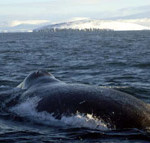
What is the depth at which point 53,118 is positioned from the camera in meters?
8.98

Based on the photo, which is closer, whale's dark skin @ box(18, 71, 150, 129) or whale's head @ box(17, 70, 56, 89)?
whale's dark skin @ box(18, 71, 150, 129)

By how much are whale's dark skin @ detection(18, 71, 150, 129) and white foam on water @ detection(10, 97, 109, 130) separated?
94 mm

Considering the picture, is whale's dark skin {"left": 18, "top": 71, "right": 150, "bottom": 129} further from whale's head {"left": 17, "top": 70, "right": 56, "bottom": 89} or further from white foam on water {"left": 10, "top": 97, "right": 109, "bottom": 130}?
whale's head {"left": 17, "top": 70, "right": 56, "bottom": 89}

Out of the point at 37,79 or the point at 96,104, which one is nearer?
the point at 96,104

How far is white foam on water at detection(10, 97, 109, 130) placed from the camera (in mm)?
8461

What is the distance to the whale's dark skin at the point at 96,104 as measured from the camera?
835 centimetres

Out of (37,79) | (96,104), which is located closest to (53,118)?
(96,104)

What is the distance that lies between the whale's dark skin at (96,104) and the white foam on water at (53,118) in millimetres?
94

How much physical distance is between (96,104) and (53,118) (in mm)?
1044

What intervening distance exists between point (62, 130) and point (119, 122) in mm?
1259

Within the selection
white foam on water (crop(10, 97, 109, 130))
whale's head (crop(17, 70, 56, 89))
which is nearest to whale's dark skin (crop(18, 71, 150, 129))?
white foam on water (crop(10, 97, 109, 130))

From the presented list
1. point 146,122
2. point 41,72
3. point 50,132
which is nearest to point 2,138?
point 50,132

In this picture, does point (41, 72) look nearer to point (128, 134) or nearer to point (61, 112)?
point (61, 112)

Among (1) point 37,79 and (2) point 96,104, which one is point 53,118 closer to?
(2) point 96,104
